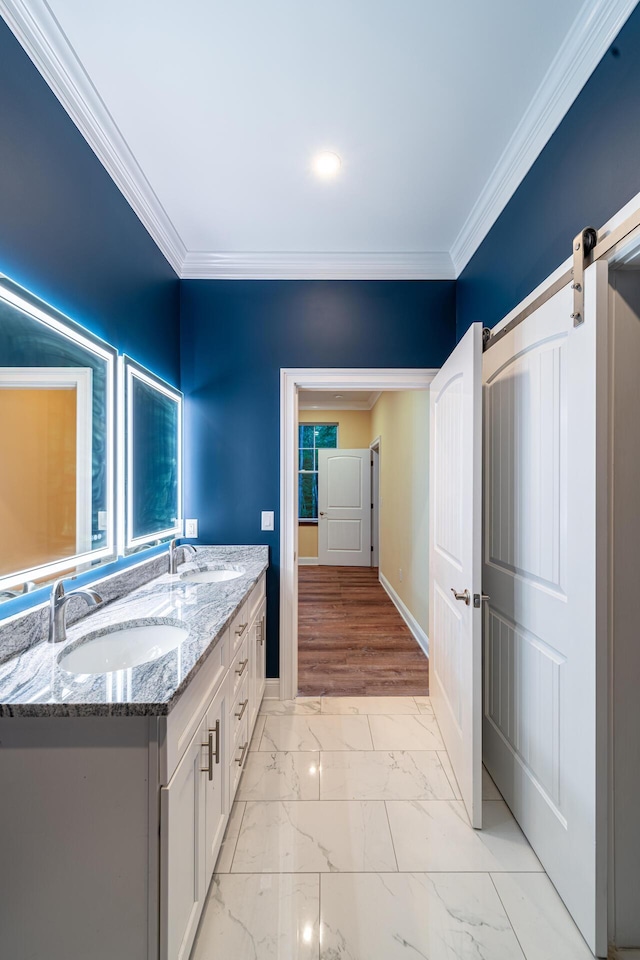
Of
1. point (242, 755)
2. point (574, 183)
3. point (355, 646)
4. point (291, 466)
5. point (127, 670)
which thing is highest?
point (574, 183)

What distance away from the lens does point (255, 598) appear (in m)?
2.15

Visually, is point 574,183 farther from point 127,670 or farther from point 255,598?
point 255,598

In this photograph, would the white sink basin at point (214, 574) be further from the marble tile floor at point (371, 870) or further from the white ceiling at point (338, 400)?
the white ceiling at point (338, 400)

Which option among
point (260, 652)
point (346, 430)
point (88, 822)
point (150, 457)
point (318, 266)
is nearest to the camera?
point (88, 822)

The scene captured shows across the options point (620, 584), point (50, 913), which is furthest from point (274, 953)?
point (620, 584)

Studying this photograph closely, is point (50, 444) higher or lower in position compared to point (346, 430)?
lower

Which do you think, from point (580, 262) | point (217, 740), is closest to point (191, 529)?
point (217, 740)

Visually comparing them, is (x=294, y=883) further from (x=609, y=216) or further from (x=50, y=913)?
(x=609, y=216)

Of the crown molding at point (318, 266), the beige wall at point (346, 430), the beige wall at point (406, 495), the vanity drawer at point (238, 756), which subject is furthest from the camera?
the beige wall at point (346, 430)

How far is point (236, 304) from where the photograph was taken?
2555 millimetres

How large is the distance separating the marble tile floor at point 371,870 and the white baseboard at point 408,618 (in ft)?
4.25

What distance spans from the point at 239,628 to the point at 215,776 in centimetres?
53

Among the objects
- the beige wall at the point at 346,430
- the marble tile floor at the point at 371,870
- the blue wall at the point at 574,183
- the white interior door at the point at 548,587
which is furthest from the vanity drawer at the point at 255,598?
the beige wall at the point at 346,430

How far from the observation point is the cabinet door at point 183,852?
92 cm
